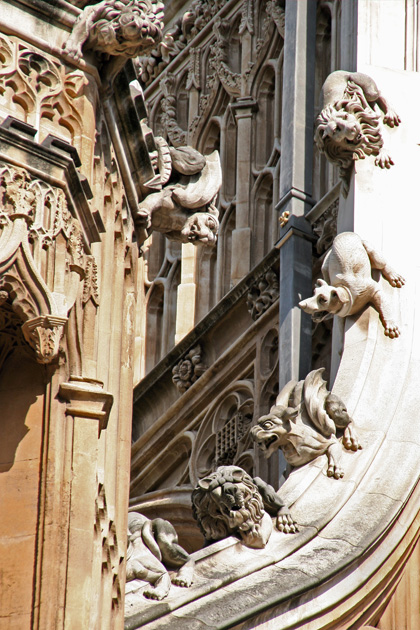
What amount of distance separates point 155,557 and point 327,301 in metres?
2.12

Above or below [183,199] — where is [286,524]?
below

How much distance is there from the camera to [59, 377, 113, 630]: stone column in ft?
13.7

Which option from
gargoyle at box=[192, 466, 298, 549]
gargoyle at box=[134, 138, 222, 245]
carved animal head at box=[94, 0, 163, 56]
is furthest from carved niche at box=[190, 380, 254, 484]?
carved animal head at box=[94, 0, 163, 56]

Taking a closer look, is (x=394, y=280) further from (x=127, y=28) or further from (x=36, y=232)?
(x=36, y=232)

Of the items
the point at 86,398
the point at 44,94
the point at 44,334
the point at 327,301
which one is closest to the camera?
the point at 44,334

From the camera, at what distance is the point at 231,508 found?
258 inches

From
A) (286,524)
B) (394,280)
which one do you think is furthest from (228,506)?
(394,280)

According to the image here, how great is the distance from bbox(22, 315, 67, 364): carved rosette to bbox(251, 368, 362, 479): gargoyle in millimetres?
3112

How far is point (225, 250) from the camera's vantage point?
11.2 m

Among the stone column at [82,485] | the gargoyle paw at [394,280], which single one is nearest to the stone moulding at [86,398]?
the stone column at [82,485]

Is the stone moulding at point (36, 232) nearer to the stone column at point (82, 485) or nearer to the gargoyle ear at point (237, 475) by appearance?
the stone column at point (82, 485)

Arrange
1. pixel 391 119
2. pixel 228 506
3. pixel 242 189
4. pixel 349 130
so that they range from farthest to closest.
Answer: pixel 242 189 < pixel 391 119 < pixel 349 130 < pixel 228 506

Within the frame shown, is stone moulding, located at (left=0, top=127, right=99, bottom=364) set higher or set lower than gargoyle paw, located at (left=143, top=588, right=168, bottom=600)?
higher

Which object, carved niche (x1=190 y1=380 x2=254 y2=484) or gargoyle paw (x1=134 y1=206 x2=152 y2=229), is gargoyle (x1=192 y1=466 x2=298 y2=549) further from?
carved niche (x1=190 y1=380 x2=254 y2=484)
